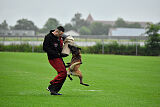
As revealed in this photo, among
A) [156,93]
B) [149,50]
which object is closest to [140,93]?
[156,93]

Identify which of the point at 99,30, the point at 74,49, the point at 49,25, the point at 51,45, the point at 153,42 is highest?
the point at 49,25

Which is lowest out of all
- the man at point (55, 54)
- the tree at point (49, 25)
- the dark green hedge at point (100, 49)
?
the dark green hedge at point (100, 49)

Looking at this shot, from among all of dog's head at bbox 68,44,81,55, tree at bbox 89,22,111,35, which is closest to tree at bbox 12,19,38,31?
tree at bbox 89,22,111,35

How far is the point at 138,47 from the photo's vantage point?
45.9m

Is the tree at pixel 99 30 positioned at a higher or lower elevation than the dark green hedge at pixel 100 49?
higher

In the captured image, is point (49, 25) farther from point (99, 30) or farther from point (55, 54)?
point (55, 54)

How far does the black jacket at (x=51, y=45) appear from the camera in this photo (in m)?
10.5

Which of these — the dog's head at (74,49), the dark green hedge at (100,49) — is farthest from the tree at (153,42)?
the dog's head at (74,49)

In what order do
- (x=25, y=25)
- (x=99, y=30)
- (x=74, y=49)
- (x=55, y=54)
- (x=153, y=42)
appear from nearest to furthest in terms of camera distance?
1. (x=55, y=54)
2. (x=74, y=49)
3. (x=153, y=42)
4. (x=25, y=25)
5. (x=99, y=30)

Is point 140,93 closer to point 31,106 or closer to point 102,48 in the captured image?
point 31,106

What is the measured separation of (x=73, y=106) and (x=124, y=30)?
96455mm

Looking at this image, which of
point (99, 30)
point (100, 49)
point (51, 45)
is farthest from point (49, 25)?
point (51, 45)

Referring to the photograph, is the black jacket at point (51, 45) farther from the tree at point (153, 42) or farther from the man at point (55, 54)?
the tree at point (153, 42)

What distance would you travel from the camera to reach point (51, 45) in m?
10.6
